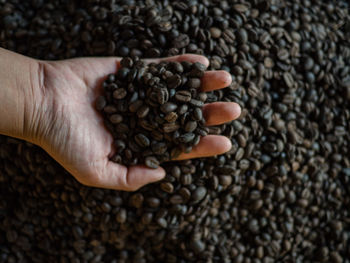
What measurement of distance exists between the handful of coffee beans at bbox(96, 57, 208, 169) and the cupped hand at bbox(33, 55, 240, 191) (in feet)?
0.18

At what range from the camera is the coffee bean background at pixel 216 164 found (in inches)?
86.9

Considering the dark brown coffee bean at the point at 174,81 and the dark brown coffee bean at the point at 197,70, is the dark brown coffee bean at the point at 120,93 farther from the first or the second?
the dark brown coffee bean at the point at 197,70

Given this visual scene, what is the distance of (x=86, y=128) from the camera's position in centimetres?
198

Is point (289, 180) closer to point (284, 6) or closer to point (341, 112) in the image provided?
point (341, 112)

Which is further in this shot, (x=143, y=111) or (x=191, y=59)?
(x=191, y=59)

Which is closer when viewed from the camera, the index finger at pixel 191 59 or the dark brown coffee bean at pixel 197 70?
the dark brown coffee bean at pixel 197 70

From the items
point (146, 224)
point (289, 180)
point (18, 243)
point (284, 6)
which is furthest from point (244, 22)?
point (18, 243)

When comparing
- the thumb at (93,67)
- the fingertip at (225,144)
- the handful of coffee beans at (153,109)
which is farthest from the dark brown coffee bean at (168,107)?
the thumb at (93,67)

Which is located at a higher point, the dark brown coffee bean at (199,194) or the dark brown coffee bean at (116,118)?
the dark brown coffee bean at (116,118)

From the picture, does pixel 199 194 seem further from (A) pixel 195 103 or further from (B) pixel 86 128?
(B) pixel 86 128

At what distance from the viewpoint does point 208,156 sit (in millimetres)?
2131

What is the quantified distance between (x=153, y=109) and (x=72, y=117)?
0.42 m

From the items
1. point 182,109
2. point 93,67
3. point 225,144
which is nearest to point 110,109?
point 93,67

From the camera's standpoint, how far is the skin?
1.91m
